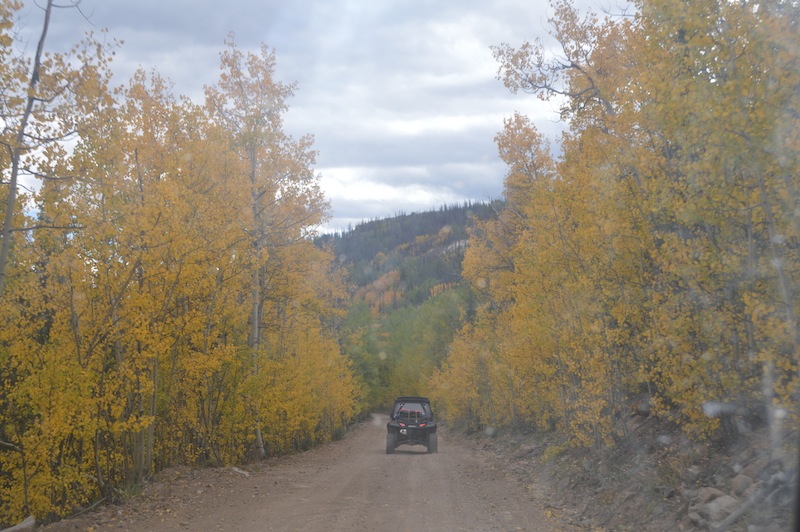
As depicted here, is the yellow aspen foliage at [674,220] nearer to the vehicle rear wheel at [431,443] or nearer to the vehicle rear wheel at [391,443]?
the vehicle rear wheel at [431,443]

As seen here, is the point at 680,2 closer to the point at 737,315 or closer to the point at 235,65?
the point at 737,315

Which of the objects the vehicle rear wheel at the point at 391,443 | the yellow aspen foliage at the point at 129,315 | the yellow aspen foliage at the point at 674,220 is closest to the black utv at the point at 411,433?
the vehicle rear wheel at the point at 391,443

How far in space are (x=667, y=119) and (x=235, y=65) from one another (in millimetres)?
14379

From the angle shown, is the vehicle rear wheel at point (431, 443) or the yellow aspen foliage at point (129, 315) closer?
the yellow aspen foliage at point (129, 315)

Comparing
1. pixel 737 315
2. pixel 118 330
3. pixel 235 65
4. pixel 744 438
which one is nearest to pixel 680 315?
pixel 737 315

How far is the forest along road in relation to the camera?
9.00 meters

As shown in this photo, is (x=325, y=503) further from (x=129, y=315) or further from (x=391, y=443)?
(x=391, y=443)

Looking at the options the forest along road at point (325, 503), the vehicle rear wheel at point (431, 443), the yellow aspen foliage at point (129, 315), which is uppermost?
the yellow aspen foliage at point (129, 315)

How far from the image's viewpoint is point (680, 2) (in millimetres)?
7414

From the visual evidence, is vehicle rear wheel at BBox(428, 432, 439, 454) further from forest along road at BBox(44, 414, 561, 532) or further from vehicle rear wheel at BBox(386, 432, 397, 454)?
forest along road at BBox(44, 414, 561, 532)

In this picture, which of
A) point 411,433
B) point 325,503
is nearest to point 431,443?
point 411,433

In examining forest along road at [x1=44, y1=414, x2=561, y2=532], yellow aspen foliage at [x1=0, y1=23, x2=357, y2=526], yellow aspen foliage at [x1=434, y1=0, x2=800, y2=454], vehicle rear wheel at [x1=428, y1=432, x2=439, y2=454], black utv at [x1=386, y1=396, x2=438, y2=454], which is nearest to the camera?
yellow aspen foliage at [x1=434, y1=0, x2=800, y2=454]

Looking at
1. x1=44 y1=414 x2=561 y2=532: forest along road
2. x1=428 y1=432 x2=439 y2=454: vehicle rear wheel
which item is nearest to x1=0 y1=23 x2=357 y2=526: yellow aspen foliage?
x1=44 y1=414 x2=561 y2=532: forest along road

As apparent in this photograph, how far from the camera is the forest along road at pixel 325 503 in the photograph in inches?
354
